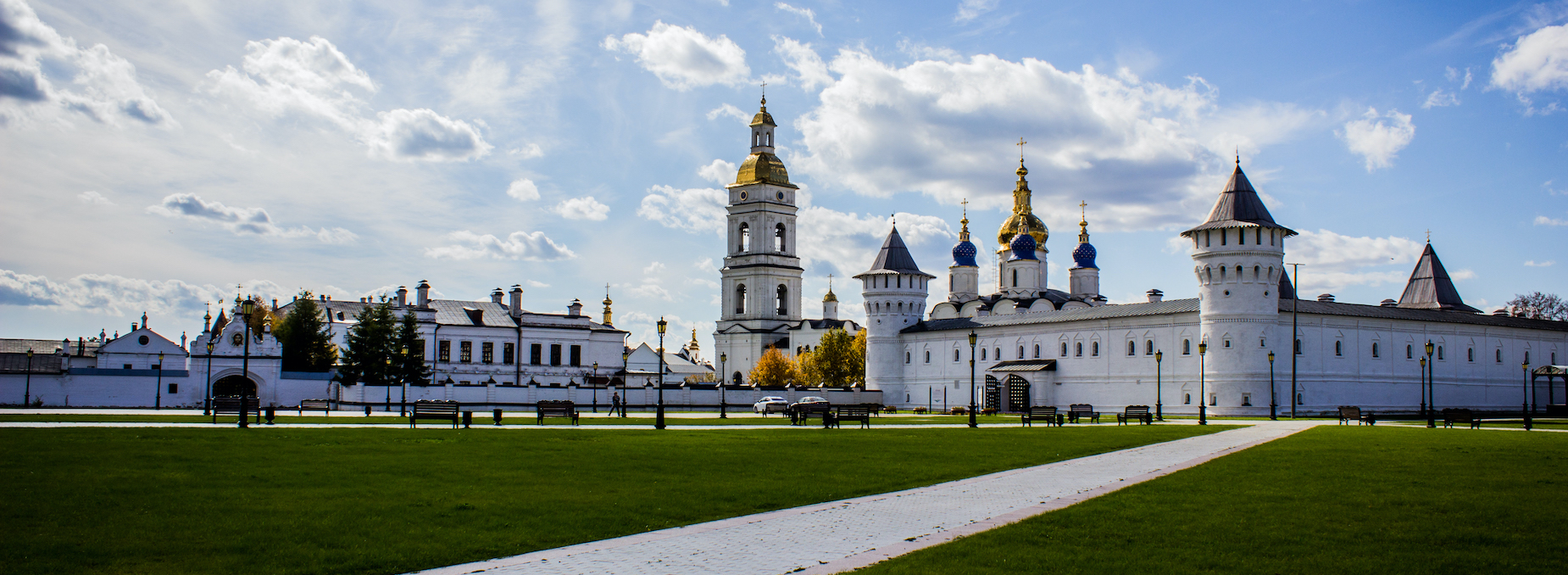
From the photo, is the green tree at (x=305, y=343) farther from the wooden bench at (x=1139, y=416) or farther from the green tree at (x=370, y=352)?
the wooden bench at (x=1139, y=416)

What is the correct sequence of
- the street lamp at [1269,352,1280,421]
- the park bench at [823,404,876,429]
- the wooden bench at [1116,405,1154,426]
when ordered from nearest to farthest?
the park bench at [823,404,876,429] < the wooden bench at [1116,405,1154,426] < the street lamp at [1269,352,1280,421]

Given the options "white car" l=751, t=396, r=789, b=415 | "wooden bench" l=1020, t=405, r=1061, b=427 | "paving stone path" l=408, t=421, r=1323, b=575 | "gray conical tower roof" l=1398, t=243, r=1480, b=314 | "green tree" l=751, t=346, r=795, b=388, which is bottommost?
"white car" l=751, t=396, r=789, b=415

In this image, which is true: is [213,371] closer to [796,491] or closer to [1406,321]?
[796,491]

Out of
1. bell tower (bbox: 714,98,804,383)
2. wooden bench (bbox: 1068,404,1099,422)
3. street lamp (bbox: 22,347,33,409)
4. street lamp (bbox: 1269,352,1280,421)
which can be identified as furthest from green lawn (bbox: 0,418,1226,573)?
bell tower (bbox: 714,98,804,383)

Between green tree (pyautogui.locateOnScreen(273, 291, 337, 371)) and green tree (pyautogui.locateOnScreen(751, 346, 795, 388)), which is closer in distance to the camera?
green tree (pyautogui.locateOnScreen(273, 291, 337, 371))

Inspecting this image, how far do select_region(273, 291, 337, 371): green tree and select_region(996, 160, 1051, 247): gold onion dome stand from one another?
52.5m

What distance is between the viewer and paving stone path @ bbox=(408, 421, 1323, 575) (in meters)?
8.58

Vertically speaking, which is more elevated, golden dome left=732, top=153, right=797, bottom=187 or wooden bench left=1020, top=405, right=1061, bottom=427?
golden dome left=732, top=153, right=797, bottom=187

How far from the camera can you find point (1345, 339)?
188ft

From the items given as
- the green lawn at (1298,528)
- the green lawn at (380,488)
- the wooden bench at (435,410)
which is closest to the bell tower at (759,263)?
the wooden bench at (435,410)

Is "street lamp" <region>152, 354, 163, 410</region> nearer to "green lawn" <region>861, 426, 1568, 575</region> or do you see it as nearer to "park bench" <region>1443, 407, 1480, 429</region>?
"green lawn" <region>861, 426, 1568, 575</region>

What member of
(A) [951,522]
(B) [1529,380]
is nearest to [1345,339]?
(B) [1529,380]

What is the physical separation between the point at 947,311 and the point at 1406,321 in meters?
33.5

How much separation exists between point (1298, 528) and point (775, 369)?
271 feet
